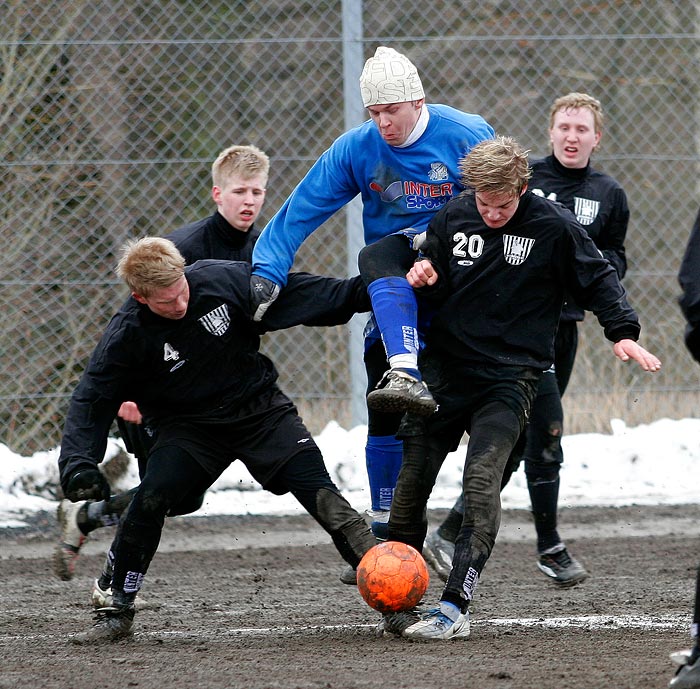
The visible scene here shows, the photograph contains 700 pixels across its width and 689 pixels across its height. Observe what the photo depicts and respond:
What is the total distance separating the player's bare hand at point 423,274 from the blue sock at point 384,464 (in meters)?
1.12

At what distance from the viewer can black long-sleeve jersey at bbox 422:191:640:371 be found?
513cm

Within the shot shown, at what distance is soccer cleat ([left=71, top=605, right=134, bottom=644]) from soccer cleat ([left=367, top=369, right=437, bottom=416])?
1.41 metres

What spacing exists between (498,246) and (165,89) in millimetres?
5057

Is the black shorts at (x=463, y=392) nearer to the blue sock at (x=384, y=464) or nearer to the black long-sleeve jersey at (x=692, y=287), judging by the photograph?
the blue sock at (x=384, y=464)

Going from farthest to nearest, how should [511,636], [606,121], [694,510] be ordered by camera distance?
[606,121]
[694,510]
[511,636]

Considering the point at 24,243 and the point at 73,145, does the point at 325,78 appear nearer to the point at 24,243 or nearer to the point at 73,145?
the point at 73,145

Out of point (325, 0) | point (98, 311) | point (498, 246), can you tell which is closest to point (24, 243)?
point (98, 311)

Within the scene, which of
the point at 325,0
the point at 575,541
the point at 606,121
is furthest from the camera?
the point at 606,121

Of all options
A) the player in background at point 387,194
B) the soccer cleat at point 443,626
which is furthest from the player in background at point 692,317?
the player in background at point 387,194

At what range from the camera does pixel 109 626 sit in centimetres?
528

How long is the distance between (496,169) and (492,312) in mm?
600

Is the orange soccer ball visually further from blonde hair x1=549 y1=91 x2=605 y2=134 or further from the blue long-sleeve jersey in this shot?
blonde hair x1=549 y1=91 x2=605 y2=134

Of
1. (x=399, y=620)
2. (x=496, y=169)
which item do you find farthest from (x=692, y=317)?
(x=399, y=620)

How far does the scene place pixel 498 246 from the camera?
202 inches
